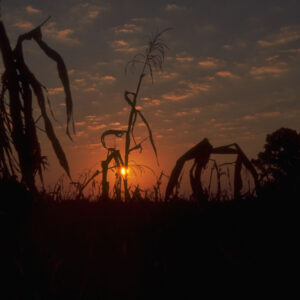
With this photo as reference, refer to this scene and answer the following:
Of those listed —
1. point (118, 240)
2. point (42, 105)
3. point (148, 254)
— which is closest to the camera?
point (148, 254)

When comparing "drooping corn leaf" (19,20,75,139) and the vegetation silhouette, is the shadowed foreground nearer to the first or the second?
the vegetation silhouette

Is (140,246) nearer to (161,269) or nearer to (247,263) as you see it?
(161,269)

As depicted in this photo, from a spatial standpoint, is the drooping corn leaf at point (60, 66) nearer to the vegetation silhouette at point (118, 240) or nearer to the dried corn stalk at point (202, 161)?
the vegetation silhouette at point (118, 240)

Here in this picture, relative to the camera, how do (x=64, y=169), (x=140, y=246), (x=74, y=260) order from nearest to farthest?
1. (x=74, y=260)
2. (x=140, y=246)
3. (x=64, y=169)

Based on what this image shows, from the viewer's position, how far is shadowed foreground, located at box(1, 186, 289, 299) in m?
1.55

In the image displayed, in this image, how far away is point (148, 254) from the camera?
1.86m

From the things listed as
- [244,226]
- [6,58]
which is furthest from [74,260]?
[6,58]

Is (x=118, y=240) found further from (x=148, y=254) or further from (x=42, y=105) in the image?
(x=42, y=105)

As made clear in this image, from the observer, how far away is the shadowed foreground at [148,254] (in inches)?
61.1

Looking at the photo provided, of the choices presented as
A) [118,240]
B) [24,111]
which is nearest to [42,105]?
[24,111]

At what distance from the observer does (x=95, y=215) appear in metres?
2.79

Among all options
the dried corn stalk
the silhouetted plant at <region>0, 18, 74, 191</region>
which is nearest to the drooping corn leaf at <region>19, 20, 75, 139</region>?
the silhouetted plant at <region>0, 18, 74, 191</region>

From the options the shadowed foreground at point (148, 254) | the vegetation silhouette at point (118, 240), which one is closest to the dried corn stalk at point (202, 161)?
the vegetation silhouette at point (118, 240)

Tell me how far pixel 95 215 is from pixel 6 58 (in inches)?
58.8
